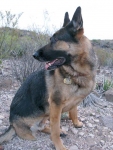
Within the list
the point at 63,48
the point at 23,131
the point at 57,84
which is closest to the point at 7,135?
the point at 23,131

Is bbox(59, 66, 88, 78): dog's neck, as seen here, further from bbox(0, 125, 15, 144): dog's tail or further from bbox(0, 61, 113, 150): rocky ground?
bbox(0, 125, 15, 144): dog's tail

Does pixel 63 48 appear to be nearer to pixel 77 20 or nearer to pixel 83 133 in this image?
pixel 77 20

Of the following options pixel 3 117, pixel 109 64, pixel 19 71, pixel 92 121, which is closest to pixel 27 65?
pixel 19 71

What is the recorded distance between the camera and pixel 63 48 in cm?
371

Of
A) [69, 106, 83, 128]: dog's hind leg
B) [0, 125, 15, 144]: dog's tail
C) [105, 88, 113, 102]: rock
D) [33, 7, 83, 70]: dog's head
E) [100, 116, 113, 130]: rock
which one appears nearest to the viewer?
[33, 7, 83, 70]: dog's head

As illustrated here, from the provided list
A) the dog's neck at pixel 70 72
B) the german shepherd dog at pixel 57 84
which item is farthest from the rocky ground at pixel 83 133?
the dog's neck at pixel 70 72

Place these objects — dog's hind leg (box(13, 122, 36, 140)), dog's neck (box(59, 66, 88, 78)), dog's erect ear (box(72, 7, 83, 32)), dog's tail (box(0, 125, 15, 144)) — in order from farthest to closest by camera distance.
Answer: dog's hind leg (box(13, 122, 36, 140)), dog's tail (box(0, 125, 15, 144)), dog's neck (box(59, 66, 88, 78)), dog's erect ear (box(72, 7, 83, 32))

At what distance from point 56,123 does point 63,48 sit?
1.14 m

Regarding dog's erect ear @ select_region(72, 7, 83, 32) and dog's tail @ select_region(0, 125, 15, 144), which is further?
dog's tail @ select_region(0, 125, 15, 144)

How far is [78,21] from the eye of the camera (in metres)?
3.59

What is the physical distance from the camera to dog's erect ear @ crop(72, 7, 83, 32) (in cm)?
351

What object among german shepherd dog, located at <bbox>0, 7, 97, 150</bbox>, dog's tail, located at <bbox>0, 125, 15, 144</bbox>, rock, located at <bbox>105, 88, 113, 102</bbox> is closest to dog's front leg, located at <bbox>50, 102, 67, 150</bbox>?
german shepherd dog, located at <bbox>0, 7, 97, 150</bbox>

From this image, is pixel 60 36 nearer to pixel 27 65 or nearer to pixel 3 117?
pixel 3 117

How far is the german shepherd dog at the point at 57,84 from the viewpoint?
3.71 m
